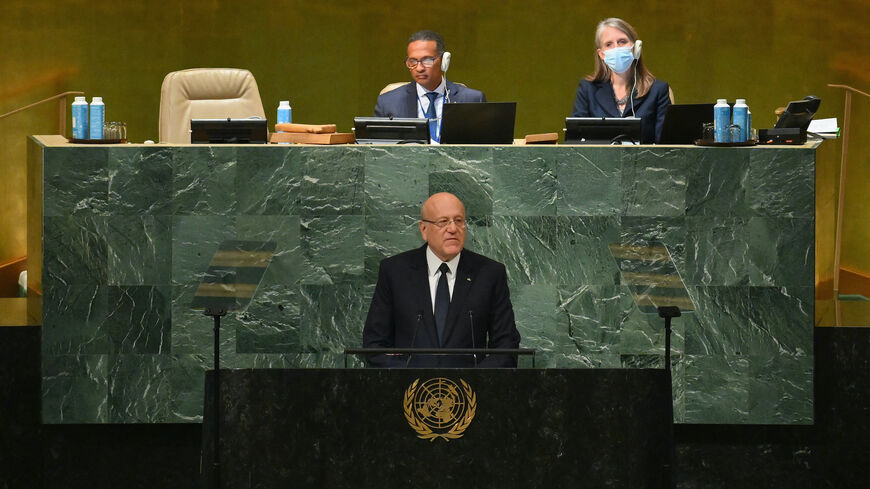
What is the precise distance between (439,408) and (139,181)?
1627 mm

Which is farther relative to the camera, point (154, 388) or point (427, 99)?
point (427, 99)

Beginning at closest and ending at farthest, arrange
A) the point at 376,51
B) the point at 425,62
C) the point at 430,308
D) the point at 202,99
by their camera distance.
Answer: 1. the point at 430,308
2. the point at 425,62
3. the point at 202,99
4. the point at 376,51

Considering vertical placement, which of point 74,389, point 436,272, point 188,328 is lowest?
point 74,389

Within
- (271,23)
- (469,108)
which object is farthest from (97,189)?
(271,23)

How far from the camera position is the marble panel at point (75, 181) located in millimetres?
4207

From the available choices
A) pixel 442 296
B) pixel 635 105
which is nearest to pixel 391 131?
pixel 442 296

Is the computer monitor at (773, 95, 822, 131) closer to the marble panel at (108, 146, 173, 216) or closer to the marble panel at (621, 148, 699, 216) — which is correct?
the marble panel at (621, 148, 699, 216)

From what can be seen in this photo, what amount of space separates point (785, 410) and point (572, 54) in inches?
157

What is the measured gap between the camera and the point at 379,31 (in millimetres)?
7648

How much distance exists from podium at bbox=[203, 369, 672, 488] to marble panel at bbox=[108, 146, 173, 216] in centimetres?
112

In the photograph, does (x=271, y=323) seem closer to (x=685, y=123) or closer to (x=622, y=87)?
(x=685, y=123)

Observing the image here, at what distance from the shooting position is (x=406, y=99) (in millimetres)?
5340

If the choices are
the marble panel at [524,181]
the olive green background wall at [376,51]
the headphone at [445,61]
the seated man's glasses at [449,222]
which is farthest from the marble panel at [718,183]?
the olive green background wall at [376,51]

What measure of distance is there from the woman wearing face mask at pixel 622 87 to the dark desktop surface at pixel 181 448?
4.56 feet
